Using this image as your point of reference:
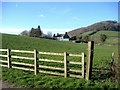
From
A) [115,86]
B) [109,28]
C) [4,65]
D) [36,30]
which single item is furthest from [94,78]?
[109,28]

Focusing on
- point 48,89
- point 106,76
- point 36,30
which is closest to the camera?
point 48,89

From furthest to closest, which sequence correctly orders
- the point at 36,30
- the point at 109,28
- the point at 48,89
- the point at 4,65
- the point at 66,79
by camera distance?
the point at 109,28 < the point at 36,30 < the point at 4,65 < the point at 66,79 < the point at 48,89

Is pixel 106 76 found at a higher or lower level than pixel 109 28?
lower

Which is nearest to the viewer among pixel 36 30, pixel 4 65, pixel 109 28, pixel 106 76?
pixel 106 76

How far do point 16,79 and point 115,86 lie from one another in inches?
180

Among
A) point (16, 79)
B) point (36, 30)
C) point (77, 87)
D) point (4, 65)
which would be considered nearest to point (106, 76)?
point (77, 87)

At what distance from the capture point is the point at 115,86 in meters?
9.94

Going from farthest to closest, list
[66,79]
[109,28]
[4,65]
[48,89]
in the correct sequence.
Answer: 1. [109,28]
2. [4,65]
3. [66,79]
4. [48,89]

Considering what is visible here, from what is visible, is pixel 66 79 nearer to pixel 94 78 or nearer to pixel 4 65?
pixel 94 78

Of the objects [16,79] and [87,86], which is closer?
[87,86]

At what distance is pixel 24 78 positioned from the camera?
38.1ft

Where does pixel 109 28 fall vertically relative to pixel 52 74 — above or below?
above

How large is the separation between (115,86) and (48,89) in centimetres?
279

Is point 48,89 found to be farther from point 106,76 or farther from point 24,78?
point 106,76
